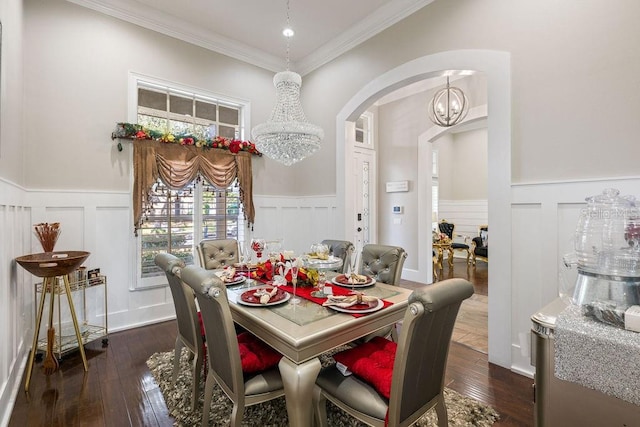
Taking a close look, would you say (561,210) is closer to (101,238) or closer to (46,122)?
(101,238)

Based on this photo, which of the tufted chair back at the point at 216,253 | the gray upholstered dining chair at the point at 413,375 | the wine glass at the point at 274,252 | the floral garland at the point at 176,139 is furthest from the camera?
the floral garland at the point at 176,139

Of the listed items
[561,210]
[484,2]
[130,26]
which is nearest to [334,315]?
[561,210]

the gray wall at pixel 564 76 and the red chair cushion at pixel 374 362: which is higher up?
the gray wall at pixel 564 76

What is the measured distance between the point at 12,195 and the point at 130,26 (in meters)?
2.40

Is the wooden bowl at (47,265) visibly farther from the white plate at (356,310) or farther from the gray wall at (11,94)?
the white plate at (356,310)

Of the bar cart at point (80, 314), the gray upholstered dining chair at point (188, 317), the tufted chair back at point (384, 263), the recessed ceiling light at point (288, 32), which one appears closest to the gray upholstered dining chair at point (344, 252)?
the tufted chair back at point (384, 263)

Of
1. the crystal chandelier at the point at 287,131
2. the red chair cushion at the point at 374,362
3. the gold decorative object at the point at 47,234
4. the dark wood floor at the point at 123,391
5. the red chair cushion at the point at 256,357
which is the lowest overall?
the dark wood floor at the point at 123,391

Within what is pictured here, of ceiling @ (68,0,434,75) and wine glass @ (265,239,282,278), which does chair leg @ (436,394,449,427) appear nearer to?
wine glass @ (265,239,282,278)

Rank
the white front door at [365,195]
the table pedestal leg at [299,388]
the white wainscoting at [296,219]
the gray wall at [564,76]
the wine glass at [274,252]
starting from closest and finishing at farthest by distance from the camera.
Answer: the table pedestal leg at [299,388] < the gray wall at [564,76] < the wine glass at [274,252] < the white wainscoting at [296,219] < the white front door at [365,195]

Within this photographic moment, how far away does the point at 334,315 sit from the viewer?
162 cm

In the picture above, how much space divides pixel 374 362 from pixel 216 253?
2159mm

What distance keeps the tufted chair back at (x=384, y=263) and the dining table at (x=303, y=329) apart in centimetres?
47

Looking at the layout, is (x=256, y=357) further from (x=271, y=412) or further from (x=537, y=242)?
(x=537, y=242)

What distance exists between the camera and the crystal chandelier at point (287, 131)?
2.60 metres
